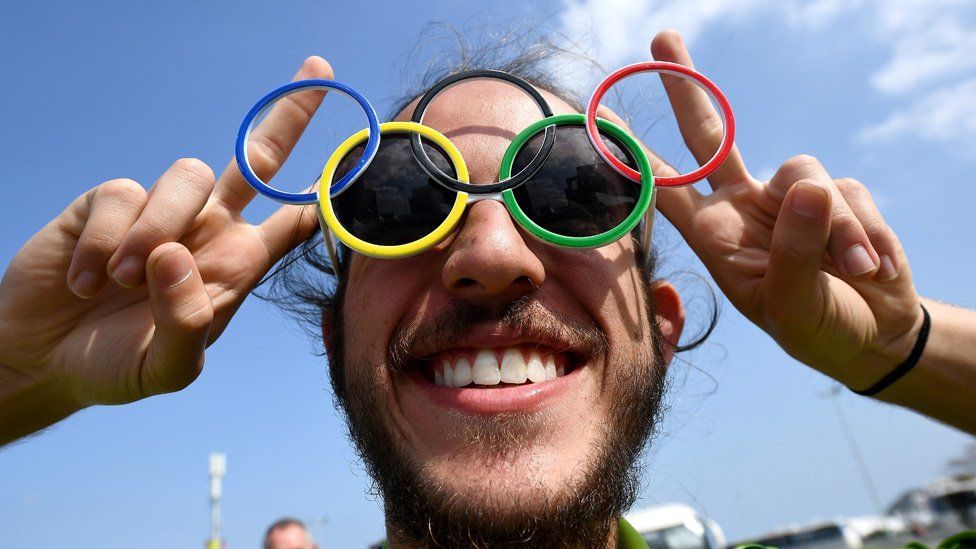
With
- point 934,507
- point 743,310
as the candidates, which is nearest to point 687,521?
point 934,507

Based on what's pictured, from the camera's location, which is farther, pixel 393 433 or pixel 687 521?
pixel 687 521

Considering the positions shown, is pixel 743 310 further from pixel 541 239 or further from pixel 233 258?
pixel 233 258

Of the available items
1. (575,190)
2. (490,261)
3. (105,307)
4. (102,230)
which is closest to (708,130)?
(575,190)

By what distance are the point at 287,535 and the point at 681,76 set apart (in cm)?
748

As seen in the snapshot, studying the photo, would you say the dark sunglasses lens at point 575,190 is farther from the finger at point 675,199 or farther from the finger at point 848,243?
the finger at point 848,243

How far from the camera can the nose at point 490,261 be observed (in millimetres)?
1770

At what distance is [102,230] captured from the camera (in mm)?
1700

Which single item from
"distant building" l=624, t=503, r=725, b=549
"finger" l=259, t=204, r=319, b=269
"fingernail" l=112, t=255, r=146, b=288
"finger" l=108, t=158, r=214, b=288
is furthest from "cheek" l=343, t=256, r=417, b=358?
"distant building" l=624, t=503, r=725, b=549

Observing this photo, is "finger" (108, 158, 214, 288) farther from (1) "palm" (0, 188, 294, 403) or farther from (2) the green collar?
(2) the green collar

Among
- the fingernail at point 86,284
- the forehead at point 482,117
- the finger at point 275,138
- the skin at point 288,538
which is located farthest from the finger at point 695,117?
the skin at point 288,538

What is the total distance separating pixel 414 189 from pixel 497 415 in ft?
2.36

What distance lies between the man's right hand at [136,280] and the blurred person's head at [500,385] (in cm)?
38

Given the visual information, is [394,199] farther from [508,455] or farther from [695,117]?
[695,117]

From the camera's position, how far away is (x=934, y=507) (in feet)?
61.5
